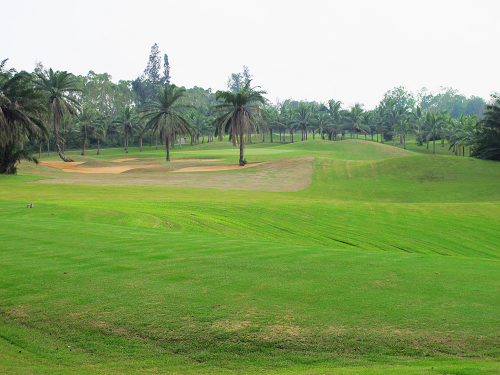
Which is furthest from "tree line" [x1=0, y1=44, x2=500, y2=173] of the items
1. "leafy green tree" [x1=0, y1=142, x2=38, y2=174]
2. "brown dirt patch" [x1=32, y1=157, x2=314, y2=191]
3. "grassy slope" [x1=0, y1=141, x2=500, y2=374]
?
"grassy slope" [x1=0, y1=141, x2=500, y2=374]

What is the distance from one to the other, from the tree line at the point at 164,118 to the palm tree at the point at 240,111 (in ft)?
0.39

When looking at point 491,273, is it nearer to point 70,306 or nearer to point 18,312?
point 70,306

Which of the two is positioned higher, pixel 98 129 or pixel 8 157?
pixel 98 129

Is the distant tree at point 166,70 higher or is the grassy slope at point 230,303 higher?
the distant tree at point 166,70

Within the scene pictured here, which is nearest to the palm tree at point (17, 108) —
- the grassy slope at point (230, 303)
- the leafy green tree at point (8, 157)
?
the leafy green tree at point (8, 157)

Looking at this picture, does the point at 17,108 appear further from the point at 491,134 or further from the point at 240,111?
the point at 491,134

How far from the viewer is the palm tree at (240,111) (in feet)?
158

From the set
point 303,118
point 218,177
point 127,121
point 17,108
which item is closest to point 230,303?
point 218,177

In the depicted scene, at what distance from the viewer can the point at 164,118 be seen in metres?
59.4

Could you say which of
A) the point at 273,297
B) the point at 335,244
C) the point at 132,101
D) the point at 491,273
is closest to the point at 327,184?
the point at 335,244

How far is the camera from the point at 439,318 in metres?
6.98

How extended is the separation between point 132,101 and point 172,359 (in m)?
164

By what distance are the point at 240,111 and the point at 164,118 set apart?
15461 millimetres

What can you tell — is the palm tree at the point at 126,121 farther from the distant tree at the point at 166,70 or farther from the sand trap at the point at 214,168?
the distant tree at the point at 166,70
